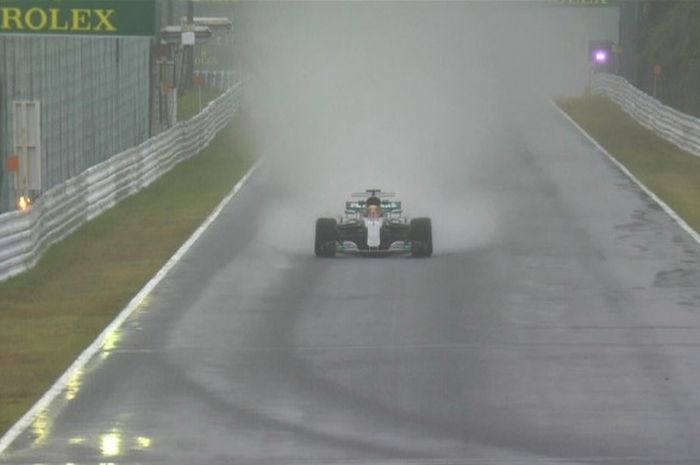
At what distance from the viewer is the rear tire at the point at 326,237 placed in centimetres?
2838

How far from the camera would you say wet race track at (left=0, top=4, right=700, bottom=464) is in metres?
15.4

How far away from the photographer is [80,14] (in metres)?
29.8

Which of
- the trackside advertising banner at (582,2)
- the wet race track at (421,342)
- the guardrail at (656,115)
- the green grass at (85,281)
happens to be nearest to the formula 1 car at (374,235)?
the wet race track at (421,342)

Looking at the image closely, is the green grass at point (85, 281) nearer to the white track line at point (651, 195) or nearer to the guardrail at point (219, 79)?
the white track line at point (651, 195)

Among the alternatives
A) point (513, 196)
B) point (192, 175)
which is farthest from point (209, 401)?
point (192, 175)

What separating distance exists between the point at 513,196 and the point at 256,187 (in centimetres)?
613

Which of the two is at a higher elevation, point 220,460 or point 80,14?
point 80,14

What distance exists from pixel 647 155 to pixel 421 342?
31.5 meters

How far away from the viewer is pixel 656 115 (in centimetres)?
5994

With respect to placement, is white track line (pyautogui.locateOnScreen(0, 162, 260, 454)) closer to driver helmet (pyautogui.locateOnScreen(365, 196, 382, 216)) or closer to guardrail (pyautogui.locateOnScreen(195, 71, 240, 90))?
driver helmet (pyautogui.locateOnScreen(365, 196, 382, 216))

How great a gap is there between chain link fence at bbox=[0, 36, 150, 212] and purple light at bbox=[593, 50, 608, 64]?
34.3m

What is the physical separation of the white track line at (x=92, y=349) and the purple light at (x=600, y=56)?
5192cm

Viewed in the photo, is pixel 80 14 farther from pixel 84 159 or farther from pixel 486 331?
pixel 84 159

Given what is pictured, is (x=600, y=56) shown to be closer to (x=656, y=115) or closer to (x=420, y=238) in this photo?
(x=656, y=115)
